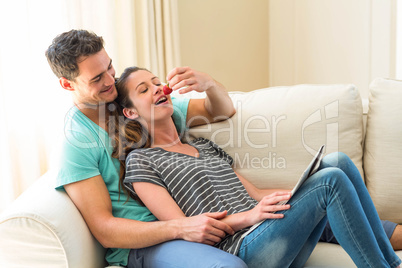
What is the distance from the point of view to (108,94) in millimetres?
1692

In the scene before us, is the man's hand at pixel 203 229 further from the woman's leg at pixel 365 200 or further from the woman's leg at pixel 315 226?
the woman's leg at pixel 365 200

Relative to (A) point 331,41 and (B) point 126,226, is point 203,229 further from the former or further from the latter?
(A) point 331,41

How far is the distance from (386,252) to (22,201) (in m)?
1.08

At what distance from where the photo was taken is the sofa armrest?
1298 mm

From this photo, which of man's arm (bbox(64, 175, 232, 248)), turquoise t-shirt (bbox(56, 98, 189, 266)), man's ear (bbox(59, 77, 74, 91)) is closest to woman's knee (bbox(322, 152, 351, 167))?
man's arm (bbox(64, 175, 232, 248))

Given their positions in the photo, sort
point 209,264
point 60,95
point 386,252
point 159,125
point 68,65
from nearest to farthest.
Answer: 1. point 209,264
2. point 386,252
3. point 68,65
4. point 159,125
5. point 60,95

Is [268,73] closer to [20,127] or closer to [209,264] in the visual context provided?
[20,127]

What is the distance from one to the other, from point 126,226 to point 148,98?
0.50 metres

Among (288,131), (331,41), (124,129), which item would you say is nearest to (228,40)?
(331,41)

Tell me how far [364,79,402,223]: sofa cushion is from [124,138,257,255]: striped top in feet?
1.57

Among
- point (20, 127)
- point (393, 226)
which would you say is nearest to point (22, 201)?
point (20, 127)

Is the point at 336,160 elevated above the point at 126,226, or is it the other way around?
the point at 336,160

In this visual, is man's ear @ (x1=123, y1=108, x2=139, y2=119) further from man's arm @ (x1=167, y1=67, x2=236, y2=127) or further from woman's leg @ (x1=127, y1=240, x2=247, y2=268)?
woman's leg @ (x1=127, y1=240, x2=247, y2=268)

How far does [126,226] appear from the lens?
4.72 feet
